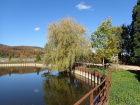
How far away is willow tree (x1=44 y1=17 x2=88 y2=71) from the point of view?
1936 centimetres

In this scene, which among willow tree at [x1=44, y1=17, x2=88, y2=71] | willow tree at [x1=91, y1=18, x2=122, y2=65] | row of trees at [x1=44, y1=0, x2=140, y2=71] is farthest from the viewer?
willow tree at [x1=44, y1=17, x2=88, y2=71]

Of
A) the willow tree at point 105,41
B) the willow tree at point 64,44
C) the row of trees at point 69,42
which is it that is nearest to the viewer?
the willow tree at point 105,41

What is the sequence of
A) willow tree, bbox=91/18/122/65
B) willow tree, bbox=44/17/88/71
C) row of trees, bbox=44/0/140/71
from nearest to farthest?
willow tree, bbox=91/18/122/65 < row of trees, bbox=44/0/140/71 < willow tree, bbox=44/17/88/71

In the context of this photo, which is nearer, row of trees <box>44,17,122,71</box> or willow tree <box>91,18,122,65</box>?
willow tree <box>91,18,122,65</box>

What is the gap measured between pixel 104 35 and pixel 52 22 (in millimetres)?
9146

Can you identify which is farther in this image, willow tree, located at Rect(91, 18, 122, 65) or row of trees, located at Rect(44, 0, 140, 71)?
row of trees, located at Rect(44, 0, 140, 71)

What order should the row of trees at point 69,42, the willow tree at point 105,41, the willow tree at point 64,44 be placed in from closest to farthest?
the willow tree at point 105,41, the row of trees at point 69,42, the willow tree at point 64,44

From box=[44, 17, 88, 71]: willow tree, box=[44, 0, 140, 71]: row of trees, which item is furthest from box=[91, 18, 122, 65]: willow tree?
box=[44, 17, 88, 71]: willow tree

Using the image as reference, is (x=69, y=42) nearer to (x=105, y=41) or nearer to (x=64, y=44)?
(x=64, y=44)

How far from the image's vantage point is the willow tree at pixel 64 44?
63.5ft

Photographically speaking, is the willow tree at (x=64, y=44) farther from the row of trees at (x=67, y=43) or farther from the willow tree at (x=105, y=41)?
the willow tree at (x=105, y=41)

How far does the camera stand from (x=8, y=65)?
136 feet

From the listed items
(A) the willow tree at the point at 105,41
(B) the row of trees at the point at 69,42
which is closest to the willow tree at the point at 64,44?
(B) the row of trees at the point at 69,42

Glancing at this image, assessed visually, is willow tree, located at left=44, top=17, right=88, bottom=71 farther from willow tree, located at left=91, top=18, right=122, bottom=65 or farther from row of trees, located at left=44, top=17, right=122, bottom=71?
willow tree, located at left=91, top=18, right=122, bottom=65
